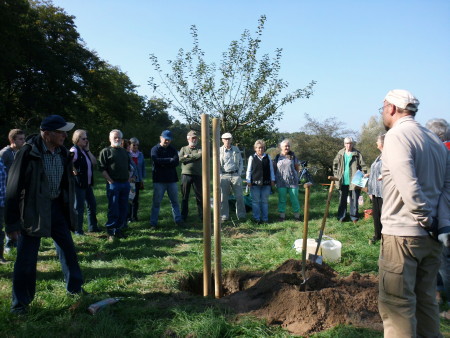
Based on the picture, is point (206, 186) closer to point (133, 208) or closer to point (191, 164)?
point (191, 164)

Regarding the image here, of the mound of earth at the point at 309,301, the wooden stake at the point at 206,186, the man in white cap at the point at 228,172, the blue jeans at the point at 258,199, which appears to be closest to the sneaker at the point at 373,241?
the mound of earth at the point at 309,301

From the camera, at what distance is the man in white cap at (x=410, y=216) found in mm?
2547

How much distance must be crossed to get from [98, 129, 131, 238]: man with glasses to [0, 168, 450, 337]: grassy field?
355 millimetres

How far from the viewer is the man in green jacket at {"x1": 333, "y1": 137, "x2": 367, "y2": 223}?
8469 mm

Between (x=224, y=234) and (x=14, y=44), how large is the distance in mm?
21657

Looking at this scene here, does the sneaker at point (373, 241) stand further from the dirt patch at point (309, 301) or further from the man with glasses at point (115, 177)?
the man with glasses at point (115, 177)

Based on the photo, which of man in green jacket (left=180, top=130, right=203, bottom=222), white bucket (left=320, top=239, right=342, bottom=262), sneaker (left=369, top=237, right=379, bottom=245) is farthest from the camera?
man in green jacket (left=180, top=130, right=203, bottom=222)

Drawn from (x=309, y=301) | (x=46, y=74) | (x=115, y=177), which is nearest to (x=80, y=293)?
(x=309, y=301)

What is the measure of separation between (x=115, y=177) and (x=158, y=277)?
9.10ft

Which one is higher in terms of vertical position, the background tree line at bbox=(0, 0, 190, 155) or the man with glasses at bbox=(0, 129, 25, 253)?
the background tree line at bbox=(0, 0, 190, 155)

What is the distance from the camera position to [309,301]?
3.55m

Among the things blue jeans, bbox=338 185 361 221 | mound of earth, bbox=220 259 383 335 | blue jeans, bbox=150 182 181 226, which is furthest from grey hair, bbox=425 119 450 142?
blue jeans, bbox=150 182 181 226

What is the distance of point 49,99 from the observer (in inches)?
1025

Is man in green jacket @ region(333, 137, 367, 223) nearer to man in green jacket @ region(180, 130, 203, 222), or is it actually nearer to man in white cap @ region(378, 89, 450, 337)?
man in green jacket @ region(180, 130, 203, 222)
